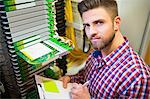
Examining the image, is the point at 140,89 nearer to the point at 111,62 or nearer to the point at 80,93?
the point at 111,62

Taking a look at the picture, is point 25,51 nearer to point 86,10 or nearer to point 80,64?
point 86,10

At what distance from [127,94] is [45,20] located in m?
0.58

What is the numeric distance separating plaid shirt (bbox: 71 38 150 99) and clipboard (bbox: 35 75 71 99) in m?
0.14

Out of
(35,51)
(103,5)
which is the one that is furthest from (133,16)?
(35,51)

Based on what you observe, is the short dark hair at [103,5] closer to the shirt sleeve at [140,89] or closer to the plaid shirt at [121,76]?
the plaid shirt at [121,76]

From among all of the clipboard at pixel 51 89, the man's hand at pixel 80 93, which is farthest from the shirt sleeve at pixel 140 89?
the clipboard at pixel 51 89

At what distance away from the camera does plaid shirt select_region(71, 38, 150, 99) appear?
0.68 meters

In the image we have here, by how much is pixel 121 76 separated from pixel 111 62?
89 millimetres

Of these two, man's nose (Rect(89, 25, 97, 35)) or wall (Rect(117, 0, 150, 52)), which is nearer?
man's nose (Rect(89, 25, 97, 35))

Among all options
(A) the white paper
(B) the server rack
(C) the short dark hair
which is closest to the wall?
(C) the short dark hair

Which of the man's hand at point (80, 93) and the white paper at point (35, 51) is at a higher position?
the white paper at point (35, 51)

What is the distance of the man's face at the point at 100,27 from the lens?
2.46 feet

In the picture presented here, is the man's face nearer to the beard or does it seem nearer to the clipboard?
the beard

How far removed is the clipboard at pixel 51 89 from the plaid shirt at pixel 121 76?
143mm
